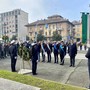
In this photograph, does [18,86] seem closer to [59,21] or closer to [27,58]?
[27,58]

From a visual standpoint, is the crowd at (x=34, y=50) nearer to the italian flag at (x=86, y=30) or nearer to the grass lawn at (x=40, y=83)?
the grass lawn at (x=40, y=83)

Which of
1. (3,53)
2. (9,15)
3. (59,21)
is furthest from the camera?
(9,15)

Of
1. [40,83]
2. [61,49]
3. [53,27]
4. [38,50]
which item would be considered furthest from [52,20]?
[40,83]

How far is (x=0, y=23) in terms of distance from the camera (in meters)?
141

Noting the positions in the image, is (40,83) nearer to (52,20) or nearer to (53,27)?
(53,27)

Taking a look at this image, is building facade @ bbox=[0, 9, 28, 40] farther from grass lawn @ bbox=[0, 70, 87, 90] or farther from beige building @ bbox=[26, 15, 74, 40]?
grass lawn @ bbox=[0, 70, 87, 90]

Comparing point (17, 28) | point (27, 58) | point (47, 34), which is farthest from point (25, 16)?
point (27, 58)

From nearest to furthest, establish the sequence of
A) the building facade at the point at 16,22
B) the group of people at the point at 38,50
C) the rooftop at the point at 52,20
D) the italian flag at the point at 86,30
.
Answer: the italian flag at the point at 86,30, the group of people at the point at 38,50, the rooftop at the point at 52,20, the building facade at the point at 16,22

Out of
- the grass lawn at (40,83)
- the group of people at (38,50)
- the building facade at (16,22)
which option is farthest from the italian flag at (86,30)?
the building facade at (16,22)

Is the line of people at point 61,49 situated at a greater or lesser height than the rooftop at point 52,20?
lesser

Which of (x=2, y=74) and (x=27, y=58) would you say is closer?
(x=2, y=74)

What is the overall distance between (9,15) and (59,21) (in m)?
44.5

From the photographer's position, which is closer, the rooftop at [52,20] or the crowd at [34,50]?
the crowd at [34,50]

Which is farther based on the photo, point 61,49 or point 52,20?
point 52,20
